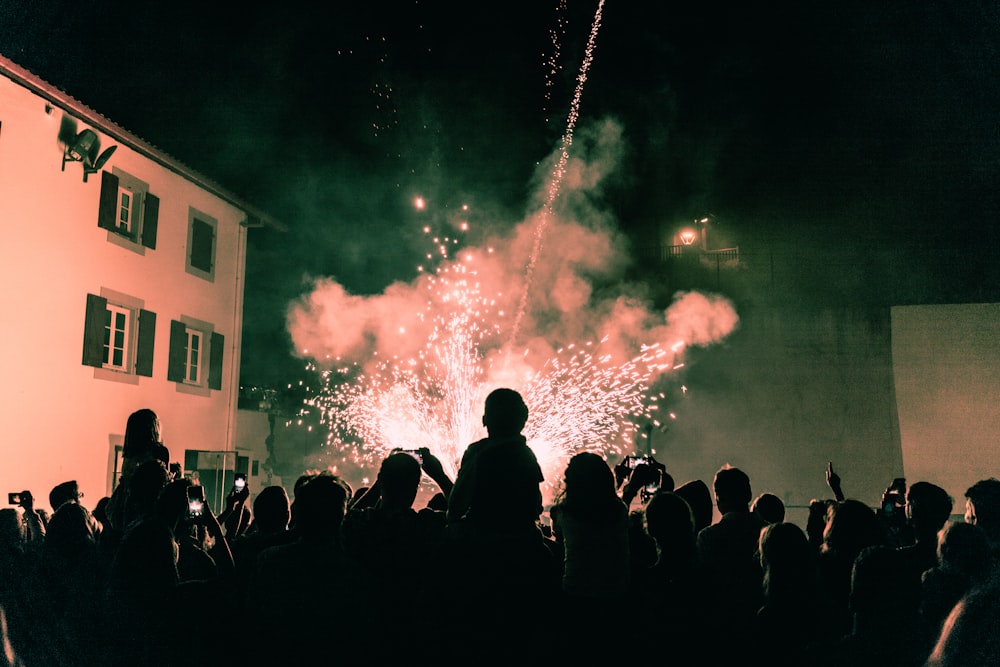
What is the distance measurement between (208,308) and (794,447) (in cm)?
1571

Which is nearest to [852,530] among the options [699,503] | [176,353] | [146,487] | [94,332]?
[699,503]

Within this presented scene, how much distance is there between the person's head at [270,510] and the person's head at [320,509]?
144cm

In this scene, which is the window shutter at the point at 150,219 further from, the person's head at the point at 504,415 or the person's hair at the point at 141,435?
the person's head at the point at 504,415

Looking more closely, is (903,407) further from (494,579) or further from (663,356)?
(494,579)

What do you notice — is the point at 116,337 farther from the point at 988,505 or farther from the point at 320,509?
the point at 988,505

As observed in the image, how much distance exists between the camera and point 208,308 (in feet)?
62.6

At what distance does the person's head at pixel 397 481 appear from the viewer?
3.67m

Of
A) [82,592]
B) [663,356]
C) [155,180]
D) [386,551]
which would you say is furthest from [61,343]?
[663,356]

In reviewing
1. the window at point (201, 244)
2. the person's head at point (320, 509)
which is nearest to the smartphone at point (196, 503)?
the person's head at point (320, 509)

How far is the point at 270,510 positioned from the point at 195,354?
49.7ft

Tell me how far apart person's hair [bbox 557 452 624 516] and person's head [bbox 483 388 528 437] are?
323mm

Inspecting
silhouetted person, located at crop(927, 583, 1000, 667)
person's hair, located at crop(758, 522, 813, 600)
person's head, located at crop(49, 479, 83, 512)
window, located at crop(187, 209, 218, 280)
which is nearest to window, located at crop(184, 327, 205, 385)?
window, located at crop(187, 209, 218, 280)

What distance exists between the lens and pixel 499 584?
133 inches

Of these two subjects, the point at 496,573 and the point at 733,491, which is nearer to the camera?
the point at 496,573
